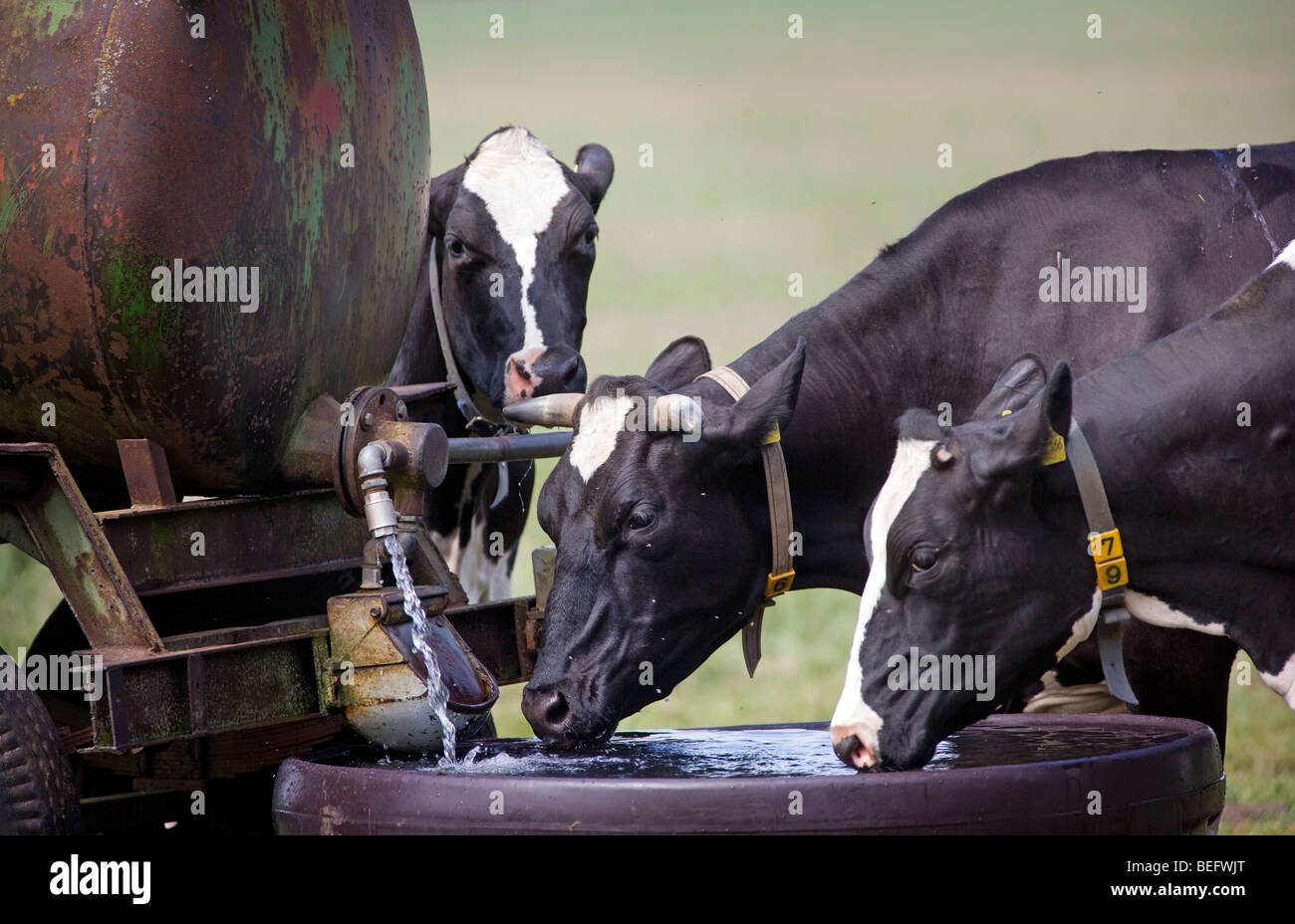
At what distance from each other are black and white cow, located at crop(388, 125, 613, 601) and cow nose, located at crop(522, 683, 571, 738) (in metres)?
1.75

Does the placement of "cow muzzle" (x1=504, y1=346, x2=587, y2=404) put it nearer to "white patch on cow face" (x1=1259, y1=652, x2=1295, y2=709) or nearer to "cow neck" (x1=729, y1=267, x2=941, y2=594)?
"cow neck" (x1=729, y1=267, x2=941, y2=594)

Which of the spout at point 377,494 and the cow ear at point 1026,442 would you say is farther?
the spout at point 377,494

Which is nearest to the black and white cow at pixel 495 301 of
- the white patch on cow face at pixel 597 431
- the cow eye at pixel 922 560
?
the white patch on cow face at pixel 597 431

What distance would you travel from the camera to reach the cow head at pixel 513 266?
20.2 feet

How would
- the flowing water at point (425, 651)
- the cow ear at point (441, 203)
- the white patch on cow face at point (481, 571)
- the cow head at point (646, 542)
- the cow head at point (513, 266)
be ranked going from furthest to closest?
1. the white patch on cow face at point (481, 571)
2. the cow ear at point (441, 203)
3. the cow head at point (513, 266)
4. the cow head at point (646, 542)
5. the flowing water at point (425, 651)

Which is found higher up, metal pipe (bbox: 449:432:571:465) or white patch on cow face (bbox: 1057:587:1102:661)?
metal pipe (bbox: 449:432:571:465)

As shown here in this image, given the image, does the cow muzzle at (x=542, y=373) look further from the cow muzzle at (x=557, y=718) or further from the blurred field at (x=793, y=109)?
the blurred field at (x=793, y=109)

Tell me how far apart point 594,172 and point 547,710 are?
3.24 metres

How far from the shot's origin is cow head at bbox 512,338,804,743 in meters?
4.56

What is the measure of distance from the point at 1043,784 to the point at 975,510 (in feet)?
2.28

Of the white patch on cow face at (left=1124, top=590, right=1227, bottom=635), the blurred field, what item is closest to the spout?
the white patch on cow face at (left=1124, top=590, right=1227, bottom=635)

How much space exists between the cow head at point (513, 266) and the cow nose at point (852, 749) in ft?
7.73
